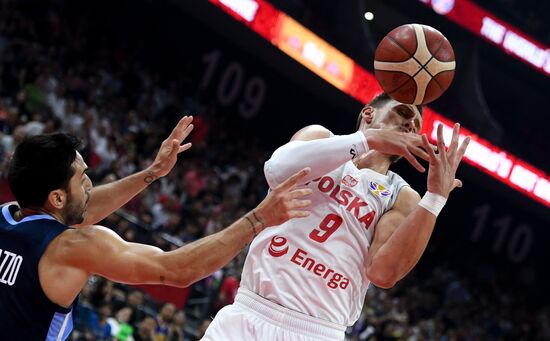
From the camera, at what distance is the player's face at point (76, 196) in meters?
4.05

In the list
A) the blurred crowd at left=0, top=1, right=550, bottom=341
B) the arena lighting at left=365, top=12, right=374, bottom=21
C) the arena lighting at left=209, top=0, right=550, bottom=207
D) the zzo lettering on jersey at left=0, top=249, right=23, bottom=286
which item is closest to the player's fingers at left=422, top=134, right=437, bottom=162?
the zzo lettering on jersey at left=0, top=249, right=23, bottom=286

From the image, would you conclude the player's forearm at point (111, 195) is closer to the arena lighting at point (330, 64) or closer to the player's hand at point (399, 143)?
the player's hand at point (399, 143)

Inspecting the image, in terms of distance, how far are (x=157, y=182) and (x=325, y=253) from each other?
1009cm

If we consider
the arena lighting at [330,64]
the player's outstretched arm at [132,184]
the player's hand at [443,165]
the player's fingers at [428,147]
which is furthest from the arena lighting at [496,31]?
the player's fingers at [428,147]

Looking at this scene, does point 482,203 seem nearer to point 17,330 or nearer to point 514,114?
point 514,114

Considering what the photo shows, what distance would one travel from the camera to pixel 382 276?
4.49 metres

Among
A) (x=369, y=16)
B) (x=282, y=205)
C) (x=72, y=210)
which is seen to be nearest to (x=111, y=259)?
(x=72, y=210)

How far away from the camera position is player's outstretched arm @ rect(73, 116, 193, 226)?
5066mm

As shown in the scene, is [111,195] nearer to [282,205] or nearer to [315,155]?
[315,155]

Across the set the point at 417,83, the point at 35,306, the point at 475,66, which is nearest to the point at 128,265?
the point at 35,306

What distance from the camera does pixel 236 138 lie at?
20.5 metres

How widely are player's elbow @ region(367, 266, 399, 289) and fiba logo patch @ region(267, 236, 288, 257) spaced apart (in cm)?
47

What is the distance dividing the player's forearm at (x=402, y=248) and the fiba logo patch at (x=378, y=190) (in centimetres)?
34

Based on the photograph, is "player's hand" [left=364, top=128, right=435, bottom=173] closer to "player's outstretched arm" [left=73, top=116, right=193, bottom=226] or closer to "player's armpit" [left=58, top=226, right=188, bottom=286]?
"player's armpit" [left=58, top=226, right=188, bottom=286]
